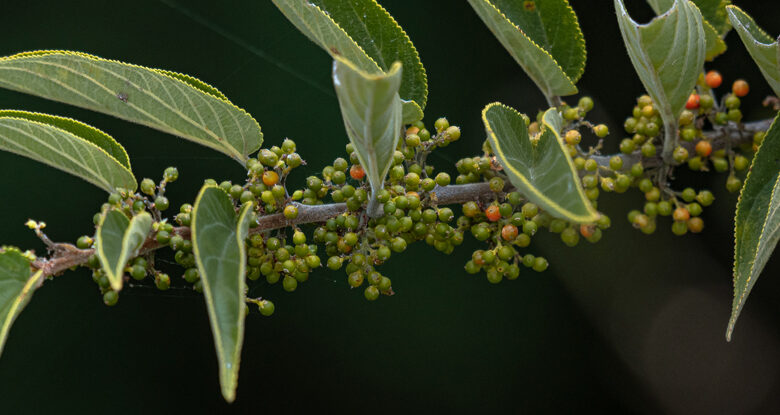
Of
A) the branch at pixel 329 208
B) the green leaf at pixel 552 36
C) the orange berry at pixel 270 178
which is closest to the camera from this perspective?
the branch at pixel 329 208

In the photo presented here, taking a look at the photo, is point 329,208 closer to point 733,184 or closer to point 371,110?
point 371,110

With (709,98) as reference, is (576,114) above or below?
above

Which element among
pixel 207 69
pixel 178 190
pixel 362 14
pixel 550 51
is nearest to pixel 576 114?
pixel 550 51

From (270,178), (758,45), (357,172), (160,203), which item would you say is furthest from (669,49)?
(160,203)

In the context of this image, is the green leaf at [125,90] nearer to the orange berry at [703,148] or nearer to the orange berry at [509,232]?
the orange berry at [509,232]

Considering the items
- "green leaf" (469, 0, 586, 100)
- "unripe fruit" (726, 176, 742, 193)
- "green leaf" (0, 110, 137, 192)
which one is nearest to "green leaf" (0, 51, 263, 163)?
"green leaf" (0, 110, 137, 192)

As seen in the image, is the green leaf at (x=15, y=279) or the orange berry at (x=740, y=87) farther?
the orange berry at (x=740, y=87)

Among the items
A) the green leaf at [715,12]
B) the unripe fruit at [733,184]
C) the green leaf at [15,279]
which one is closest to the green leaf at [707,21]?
the green leaf at [715,12]

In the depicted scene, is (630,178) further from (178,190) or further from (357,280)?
(178,190)
